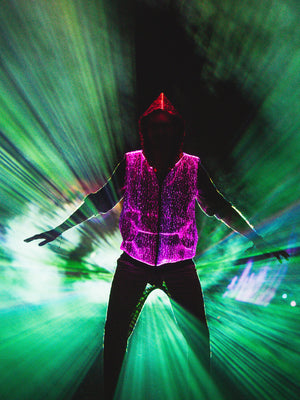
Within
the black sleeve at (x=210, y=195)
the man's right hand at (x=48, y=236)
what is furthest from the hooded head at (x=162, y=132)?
the man's right hand at (x=48, y=236)

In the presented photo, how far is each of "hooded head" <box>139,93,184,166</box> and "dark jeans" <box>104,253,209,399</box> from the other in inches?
21.1

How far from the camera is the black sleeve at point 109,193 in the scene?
1104mm

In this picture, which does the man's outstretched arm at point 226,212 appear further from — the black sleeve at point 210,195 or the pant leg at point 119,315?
the pant leg at point 119,315

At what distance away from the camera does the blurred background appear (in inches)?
61.0

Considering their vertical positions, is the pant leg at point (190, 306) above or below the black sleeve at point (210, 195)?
below

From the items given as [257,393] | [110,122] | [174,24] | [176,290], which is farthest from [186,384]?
[174,24]

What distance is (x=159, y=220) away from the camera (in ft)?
3.48

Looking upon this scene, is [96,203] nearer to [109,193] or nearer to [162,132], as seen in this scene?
[109,193]

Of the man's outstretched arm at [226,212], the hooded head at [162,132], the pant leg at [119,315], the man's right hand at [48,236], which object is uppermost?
the hooded head at [162,132]

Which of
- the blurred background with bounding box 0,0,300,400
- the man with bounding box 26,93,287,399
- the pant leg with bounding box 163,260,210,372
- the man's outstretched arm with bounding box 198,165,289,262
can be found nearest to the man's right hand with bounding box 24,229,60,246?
the man with bounding box 26,93,287,399

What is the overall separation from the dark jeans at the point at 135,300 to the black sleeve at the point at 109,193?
281mm

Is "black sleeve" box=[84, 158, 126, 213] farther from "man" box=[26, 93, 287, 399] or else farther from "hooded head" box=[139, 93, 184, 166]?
"hooded head" box=[139, 93, 184, 166]

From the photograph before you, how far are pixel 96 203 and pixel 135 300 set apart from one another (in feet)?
1.62

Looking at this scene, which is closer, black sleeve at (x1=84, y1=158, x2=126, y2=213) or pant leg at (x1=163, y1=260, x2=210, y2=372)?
pant leg at (x1=163, y1=260, x2=210, y2=372)
